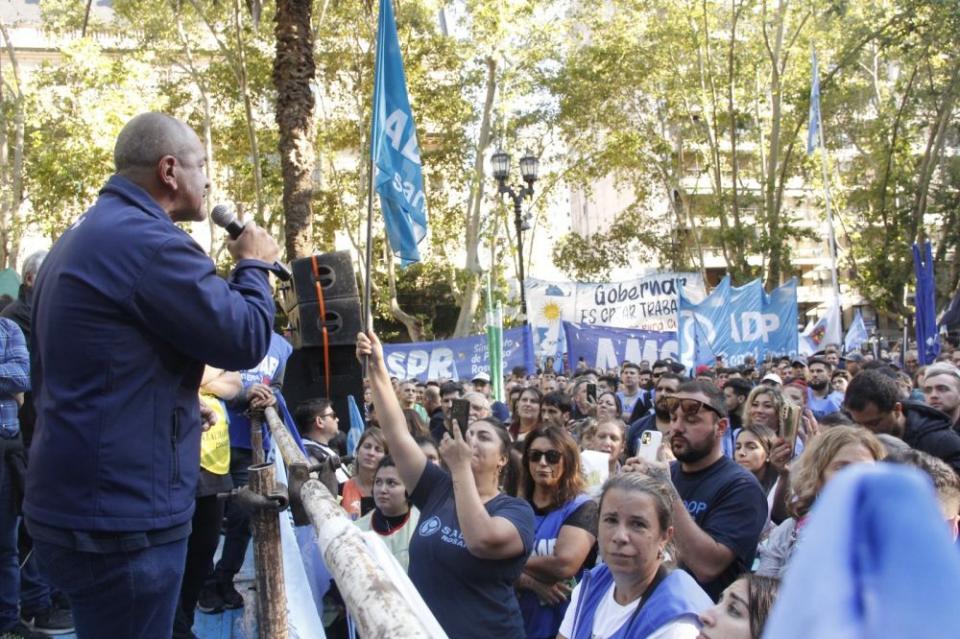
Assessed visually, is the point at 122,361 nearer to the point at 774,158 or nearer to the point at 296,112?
the point at 296,112

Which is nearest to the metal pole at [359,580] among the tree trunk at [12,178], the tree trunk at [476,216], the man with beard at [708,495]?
the man with beard at [708,495]

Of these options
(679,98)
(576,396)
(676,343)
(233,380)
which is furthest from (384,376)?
(679,98)

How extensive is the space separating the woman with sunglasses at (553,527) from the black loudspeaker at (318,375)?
3.21 m

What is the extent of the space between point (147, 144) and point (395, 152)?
4029 mm

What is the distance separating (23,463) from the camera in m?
5.33

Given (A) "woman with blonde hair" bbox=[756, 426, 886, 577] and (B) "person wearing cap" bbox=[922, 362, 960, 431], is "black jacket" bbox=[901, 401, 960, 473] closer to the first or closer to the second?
(B) "person wearing cap" bbox=[922, 362, 960, 431]

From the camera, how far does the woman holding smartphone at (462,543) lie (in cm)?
375

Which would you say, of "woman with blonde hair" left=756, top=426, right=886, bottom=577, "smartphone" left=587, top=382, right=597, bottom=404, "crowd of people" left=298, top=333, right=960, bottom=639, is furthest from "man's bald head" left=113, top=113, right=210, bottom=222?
"smartphone" left=587, top=382, right=597, bottom=404

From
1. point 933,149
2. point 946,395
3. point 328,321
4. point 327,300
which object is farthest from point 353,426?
point 933,149

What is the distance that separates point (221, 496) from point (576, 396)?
22.4ft

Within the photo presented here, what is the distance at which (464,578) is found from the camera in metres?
3.83

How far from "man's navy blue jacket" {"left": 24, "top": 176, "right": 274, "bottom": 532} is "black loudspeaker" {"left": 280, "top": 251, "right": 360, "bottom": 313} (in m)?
5.03

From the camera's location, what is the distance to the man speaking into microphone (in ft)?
7.64

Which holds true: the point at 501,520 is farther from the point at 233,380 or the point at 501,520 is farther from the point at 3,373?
the point at 3,373
